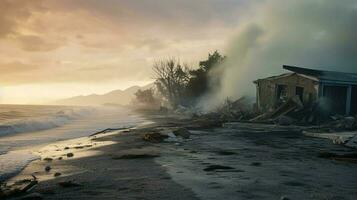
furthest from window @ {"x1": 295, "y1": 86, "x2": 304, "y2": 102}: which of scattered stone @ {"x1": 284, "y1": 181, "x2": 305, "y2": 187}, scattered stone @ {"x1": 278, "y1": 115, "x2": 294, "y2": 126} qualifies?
scattered stone @ {"x1": 284, "y1": 181, "x2": 305, "y2": 187}

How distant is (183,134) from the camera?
19.8 metres

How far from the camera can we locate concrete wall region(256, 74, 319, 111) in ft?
98.9

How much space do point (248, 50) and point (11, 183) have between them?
181 feet

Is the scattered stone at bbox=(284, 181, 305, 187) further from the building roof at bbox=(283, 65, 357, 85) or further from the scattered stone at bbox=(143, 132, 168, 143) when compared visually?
the building roof at bbox=(283, 65, 357, 85)

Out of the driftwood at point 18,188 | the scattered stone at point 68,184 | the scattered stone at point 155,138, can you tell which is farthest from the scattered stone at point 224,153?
the driftwood at point 18,188

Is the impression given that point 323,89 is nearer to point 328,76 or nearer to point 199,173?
point 328,76

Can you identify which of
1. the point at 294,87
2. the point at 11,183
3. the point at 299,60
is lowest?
the point at 11,183

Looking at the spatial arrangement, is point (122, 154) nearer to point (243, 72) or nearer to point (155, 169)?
point (155, 169)

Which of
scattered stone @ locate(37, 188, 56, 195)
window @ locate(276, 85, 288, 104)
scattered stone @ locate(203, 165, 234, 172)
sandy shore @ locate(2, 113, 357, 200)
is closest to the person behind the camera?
sandy shore @ locate(2, 113, 357, 200)

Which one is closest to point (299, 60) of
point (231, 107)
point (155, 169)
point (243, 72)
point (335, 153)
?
point (243, 72)

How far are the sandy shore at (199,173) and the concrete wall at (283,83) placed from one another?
14.6 metres

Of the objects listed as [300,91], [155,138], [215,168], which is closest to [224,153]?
[215,168]

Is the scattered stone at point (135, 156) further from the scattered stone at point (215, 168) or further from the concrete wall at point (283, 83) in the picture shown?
the concrete wall at point (283, 83)

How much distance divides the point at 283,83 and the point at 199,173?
25.1 metres
